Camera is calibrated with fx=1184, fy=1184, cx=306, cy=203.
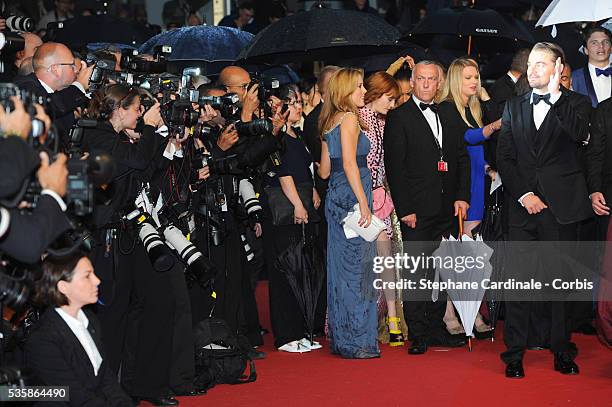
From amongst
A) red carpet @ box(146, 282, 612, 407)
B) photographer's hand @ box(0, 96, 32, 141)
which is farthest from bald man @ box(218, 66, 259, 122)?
photographer's hand @ box(0, 96, 32, 141)

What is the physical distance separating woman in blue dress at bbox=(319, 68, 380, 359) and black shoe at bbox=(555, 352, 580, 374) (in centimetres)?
131

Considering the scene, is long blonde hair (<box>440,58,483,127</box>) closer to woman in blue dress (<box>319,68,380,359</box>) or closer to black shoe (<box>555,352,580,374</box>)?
woman in blue dress (<box>319,68,380,359</box>)

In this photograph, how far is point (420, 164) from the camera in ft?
27.5

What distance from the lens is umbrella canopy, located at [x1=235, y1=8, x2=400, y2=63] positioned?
29.3 ft

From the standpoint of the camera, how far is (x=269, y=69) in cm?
1101

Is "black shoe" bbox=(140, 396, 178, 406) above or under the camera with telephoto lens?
under

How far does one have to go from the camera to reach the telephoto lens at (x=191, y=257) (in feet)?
22.6

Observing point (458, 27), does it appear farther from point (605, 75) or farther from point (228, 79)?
point (228, 79)

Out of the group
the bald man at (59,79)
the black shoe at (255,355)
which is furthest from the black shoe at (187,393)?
the bald man at (59,79)

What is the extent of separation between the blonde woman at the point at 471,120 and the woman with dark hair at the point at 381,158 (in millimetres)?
429

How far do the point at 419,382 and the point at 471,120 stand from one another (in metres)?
2.25

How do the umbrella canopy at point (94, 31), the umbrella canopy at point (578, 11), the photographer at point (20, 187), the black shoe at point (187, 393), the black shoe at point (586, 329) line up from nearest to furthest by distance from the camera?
the photographer at point (20, 187)
the black shoe at point (187, 393)
the umbrella canopy at point (578, 11)
the black shoe at point (586, 329)
the umbrella canopy at point (94, 31)

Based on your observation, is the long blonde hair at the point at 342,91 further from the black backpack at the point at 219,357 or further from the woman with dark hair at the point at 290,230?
the black backpack at the point at 219,357

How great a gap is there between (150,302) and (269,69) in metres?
4.63
